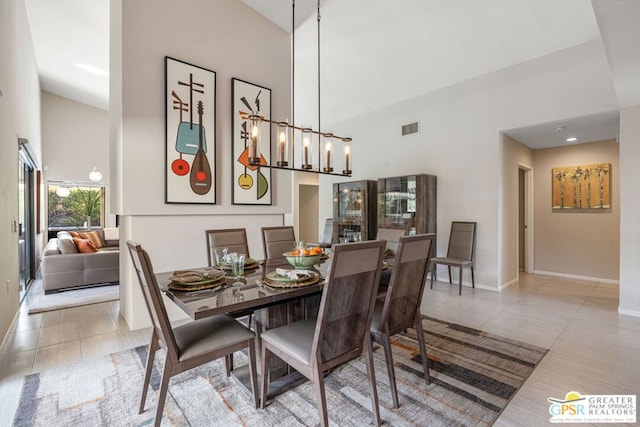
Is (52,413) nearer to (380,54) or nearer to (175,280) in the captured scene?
(175,280)

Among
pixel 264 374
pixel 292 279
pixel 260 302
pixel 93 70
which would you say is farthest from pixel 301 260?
pixel 93 70

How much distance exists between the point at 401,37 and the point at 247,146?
2575mm

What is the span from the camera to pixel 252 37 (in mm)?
3996

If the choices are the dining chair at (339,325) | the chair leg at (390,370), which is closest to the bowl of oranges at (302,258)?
the dining chair at (339,325)

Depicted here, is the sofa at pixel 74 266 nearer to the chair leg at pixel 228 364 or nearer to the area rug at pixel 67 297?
the area rug at pixel 67 297

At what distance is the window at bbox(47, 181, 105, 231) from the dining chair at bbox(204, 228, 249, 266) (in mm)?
7413

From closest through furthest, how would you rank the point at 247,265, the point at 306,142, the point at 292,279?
the point at 292,279
the point at 247,265
the point at 306,142

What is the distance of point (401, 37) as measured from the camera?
418 cm

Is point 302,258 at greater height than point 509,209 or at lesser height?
lesser

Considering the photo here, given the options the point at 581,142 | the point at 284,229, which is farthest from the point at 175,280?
the point at 581,142

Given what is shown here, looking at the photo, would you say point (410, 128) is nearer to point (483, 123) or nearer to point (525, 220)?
point (483, 123)

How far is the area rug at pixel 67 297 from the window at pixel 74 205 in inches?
154

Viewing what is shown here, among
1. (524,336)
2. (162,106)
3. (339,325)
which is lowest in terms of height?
(524,336)

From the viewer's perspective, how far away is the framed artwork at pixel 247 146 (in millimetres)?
3803
